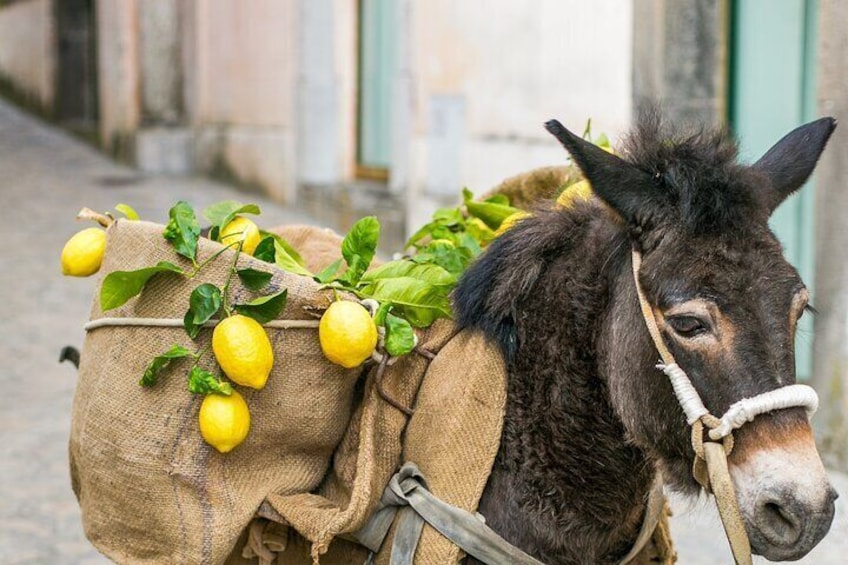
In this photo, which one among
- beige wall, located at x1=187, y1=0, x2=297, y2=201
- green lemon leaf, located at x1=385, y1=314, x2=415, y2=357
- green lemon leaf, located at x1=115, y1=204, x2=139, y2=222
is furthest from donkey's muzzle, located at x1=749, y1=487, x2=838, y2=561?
beige wall, located at x1=187, y1=0, x2=297, y2=201

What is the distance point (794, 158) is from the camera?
2791 millimetres

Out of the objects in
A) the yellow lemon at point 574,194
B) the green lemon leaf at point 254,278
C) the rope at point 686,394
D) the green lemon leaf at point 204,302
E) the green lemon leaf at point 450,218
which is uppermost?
the yellow lemon at point 574,194

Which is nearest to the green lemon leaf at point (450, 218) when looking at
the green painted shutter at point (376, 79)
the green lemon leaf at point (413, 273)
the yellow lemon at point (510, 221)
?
the yellow lemon at point (510, 221)

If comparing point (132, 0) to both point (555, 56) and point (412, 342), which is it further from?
point (412, 342)

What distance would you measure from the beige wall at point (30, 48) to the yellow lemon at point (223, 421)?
17141mm

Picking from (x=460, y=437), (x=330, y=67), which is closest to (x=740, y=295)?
(x=460, y=437)

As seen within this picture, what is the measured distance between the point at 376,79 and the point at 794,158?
369 inches

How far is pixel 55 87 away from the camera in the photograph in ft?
62.1

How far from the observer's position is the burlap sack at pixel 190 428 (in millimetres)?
2883

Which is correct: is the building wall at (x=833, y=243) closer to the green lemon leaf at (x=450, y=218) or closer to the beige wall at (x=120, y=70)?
the green lemon leaf at (x=450, y=218)

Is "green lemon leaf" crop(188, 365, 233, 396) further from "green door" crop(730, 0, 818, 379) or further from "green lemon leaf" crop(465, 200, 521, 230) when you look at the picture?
"green door" crop(730, 0, 818, 379)

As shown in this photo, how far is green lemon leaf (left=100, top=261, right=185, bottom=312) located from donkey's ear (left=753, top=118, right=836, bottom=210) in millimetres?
1385

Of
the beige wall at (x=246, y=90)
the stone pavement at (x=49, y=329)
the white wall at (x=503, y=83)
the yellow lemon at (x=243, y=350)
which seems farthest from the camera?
the beige wall at (x=246, y=90)

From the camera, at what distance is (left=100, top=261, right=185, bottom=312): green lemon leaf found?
2.87 m
